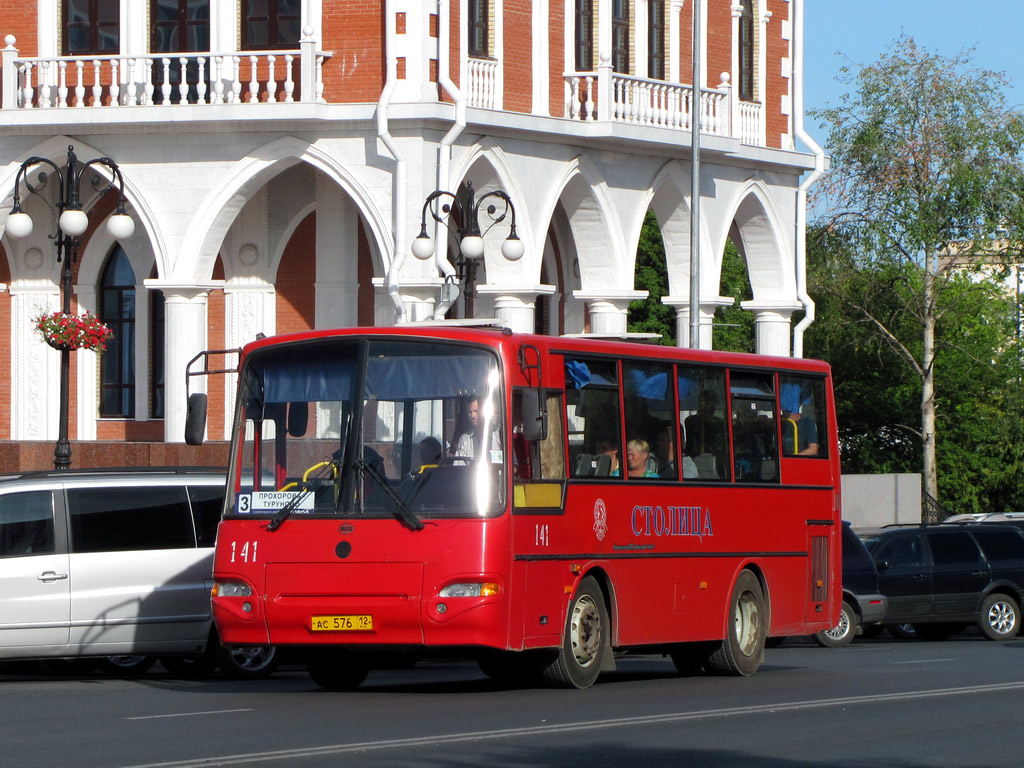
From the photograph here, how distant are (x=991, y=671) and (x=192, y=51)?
706 inches

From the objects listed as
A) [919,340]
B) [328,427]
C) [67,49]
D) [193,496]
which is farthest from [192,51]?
[919,340]

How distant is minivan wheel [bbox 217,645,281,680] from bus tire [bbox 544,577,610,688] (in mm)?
3410

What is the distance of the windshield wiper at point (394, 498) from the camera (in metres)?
15.0

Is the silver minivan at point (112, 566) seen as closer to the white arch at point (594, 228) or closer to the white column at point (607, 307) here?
the white arch at point (594, 228)

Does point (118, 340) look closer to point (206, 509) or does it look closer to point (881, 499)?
point (881, 499)

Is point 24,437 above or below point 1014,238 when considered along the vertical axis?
below

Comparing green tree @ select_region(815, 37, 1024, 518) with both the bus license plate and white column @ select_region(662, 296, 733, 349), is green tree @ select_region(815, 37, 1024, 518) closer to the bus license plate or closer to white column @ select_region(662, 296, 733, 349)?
white column @ select_region(662, 296, 733, 349)

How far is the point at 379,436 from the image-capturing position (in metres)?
15.2

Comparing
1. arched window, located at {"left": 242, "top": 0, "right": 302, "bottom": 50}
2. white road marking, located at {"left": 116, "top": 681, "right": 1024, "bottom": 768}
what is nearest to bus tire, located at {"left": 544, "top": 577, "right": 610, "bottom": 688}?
white road marking, located at {"left": 116, "top": 681, "right": 1024, "bottom": 768}

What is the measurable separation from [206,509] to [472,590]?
4198 millimetres

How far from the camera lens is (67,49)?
32.8 meters

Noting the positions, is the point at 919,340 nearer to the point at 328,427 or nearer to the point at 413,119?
the point at 413,119

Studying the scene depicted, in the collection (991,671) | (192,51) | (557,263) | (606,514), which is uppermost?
(192,51)

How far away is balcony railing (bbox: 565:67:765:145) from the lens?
106 ft
